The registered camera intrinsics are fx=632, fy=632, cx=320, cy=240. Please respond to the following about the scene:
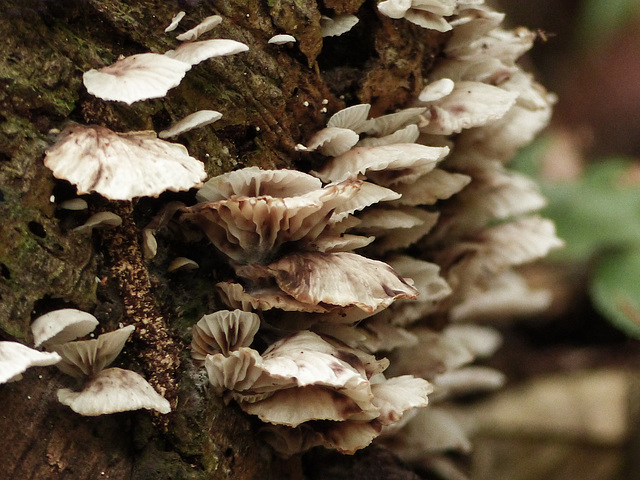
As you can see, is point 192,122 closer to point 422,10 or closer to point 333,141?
point 333,141

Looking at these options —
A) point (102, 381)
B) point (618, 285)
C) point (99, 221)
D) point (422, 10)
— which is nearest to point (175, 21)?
point (99, 221)

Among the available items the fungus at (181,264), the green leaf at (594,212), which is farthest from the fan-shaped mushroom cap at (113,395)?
→ the green leaf at (594,212)

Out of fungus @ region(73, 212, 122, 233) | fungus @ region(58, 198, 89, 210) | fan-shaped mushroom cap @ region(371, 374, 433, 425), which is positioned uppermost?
fungus @ region(58, 198, 89, 210)

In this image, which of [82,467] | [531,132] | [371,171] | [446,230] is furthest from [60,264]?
[531,132]

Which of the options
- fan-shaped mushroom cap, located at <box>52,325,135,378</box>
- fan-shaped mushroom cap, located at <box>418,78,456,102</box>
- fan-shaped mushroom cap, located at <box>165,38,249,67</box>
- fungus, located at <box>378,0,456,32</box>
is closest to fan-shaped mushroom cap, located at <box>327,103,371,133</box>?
fan-shaped mushroom cap, located at <box>418,78,456,102</box>

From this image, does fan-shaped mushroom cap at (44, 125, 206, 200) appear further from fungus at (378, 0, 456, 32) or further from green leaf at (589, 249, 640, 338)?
green leaf at (589, 249, 640, 338)

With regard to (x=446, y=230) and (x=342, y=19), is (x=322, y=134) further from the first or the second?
(x=446, y=230)
